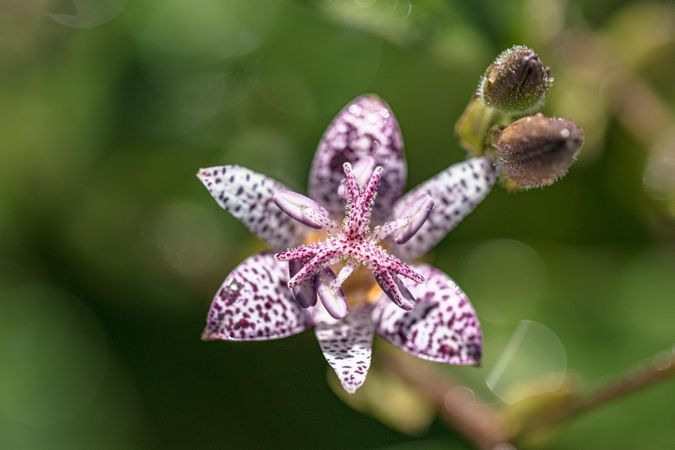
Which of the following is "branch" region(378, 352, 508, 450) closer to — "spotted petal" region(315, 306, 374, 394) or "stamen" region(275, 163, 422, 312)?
"spotted petal" region(315, 306, 374, 394)

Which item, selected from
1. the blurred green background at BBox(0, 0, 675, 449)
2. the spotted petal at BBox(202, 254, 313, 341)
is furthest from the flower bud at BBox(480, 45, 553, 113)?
the blurred green background at BBox(0, 0, 675, 449)

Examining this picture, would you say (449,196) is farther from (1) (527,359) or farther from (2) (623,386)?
(1) (527,359)

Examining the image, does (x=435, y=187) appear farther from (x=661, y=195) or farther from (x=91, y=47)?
(x=91, y=47)

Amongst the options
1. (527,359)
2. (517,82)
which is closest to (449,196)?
(517,82)

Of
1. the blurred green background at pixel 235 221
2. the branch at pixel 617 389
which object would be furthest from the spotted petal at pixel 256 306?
the blurred green background at pixel 235 221

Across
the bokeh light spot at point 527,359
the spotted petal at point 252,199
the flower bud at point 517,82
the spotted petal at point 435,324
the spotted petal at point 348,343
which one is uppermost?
the flower bud at point 517,82

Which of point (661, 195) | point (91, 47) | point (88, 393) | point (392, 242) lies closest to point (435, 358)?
point (392, 242)

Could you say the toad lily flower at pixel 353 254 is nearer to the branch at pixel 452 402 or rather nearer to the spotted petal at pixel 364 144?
the spotted petal at pixel 364 144
